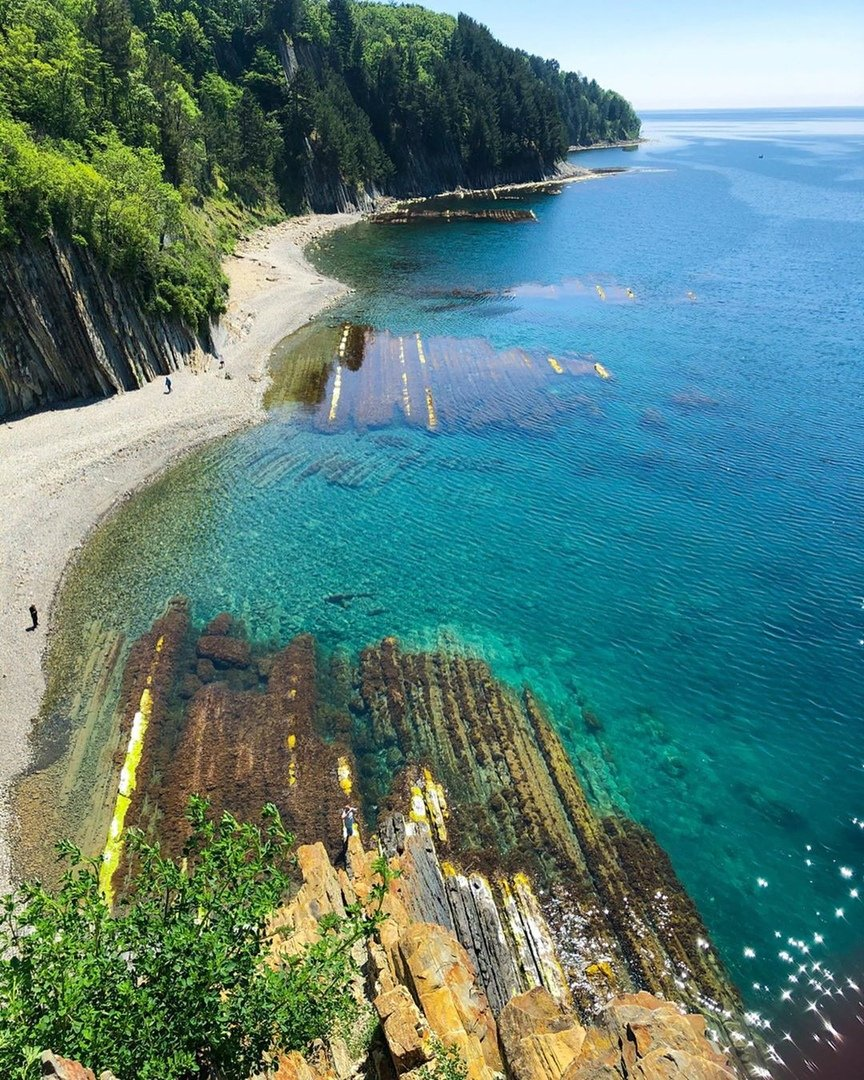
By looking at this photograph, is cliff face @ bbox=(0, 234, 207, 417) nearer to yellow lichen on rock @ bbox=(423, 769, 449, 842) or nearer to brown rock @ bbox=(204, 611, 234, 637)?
brown rock @ bbox=(204, 611, 234, 637)

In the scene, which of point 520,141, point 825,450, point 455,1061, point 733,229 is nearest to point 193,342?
point 825,450

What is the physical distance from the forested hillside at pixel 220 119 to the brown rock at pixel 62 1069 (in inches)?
1989

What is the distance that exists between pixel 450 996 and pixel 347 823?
1049 centimetres

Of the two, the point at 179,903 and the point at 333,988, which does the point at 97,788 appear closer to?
the point at 179,903

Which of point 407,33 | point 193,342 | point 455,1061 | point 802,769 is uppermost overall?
point 407,33

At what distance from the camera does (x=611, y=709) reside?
30.2 meters

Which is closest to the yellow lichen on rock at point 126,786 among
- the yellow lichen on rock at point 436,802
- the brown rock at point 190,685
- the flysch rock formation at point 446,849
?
the flysch rock formation at point 446,849

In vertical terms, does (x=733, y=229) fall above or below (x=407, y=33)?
below

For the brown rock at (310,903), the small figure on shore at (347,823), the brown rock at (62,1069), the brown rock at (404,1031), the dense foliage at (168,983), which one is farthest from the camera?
the small figure on shore at (347,823)

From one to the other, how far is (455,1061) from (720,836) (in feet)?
52.6

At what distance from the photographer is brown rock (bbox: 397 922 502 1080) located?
13.9 metres

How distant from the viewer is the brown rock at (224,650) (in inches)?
1265

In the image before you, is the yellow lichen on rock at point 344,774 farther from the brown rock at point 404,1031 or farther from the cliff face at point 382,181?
the cliff face at point 382,181

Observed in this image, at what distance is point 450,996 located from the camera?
14.9m
